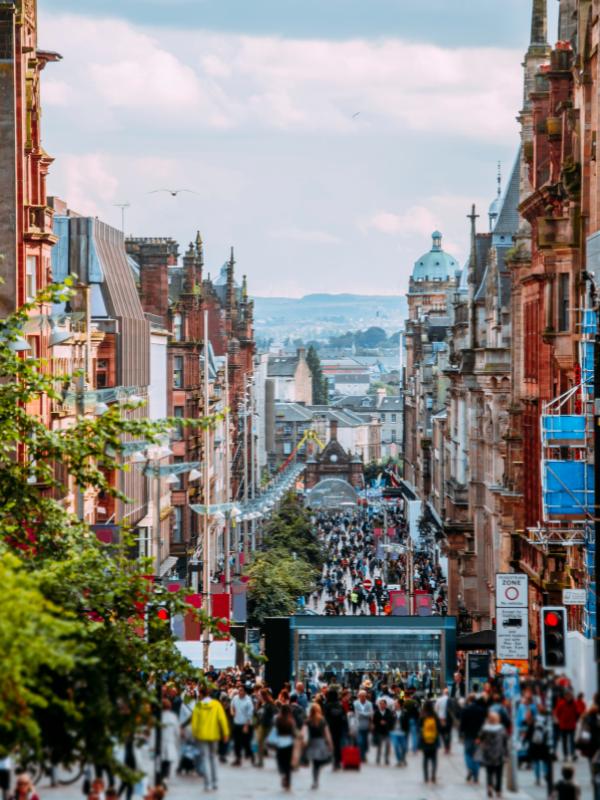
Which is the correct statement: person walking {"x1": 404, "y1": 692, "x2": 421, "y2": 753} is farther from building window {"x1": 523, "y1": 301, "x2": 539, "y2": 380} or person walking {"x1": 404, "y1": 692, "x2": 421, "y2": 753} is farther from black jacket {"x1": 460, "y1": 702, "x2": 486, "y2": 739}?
building window {"x1": 523, "y1": 301, "x2": 539, "y2": 380}

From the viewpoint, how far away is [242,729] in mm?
29125

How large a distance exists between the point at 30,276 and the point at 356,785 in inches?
1441

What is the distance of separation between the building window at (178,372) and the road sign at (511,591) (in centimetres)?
6680

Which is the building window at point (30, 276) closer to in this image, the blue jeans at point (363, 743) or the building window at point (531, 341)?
the building window at point (531, 341)

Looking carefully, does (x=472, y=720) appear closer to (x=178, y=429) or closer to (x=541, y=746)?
(x=541, y=746)

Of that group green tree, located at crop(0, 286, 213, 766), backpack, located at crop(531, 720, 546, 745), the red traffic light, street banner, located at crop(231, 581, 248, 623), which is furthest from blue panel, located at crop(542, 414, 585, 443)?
street banner, located at crop(231, 581, 248, 623)

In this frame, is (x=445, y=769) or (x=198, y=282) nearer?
(x=445, y=769)

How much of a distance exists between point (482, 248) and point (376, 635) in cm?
6013

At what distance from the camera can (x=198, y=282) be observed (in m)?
124

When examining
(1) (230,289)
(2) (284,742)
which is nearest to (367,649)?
(2) (284,742)

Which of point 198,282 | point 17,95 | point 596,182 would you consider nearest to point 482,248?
point 198,282

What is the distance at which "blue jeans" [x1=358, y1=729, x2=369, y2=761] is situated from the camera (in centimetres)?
2844

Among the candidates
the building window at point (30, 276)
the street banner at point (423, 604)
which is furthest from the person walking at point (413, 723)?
the street banner at point (423, 604)

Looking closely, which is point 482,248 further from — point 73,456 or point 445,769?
point 445,769
